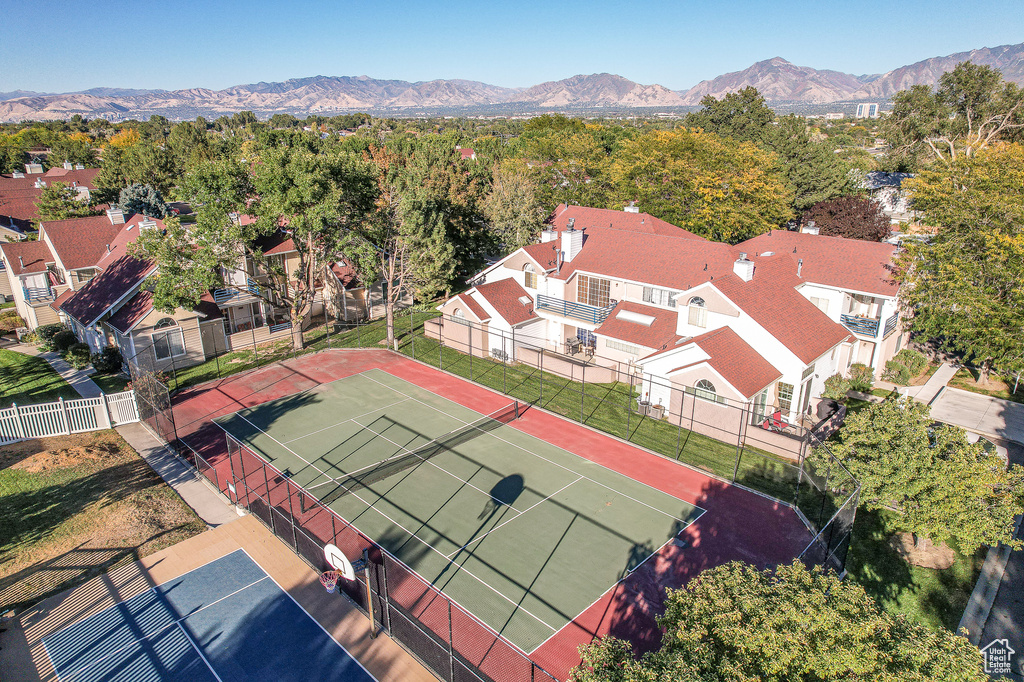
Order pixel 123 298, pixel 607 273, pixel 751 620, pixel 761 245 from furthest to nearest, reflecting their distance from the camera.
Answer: pixel 761 245 < pixel 607 273 < pixel 123 298 < pixel 751 620

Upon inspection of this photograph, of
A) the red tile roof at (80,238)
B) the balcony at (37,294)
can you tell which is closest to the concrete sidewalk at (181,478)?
the balcony at (37,294)

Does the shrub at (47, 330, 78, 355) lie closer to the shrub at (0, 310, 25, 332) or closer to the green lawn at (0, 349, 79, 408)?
the green lawn at (0, 349, 79, 408)

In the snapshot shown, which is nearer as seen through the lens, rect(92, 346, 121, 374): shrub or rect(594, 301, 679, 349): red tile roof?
rect(594, 301, 679, 349): red tile roof

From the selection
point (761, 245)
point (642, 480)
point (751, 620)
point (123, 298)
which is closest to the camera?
point (751, 620)

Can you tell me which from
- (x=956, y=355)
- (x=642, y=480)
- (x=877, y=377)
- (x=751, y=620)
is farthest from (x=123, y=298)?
(x=956, y=355)

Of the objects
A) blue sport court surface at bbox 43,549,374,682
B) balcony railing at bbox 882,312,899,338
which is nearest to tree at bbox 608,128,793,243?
balcony railing at bbox 882,312,899,338

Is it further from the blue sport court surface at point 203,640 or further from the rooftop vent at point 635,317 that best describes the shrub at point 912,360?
the blue sport court surface at point 203,640

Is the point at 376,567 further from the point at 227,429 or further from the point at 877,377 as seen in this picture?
the point at 877,377

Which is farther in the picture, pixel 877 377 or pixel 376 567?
pixel 877 377
